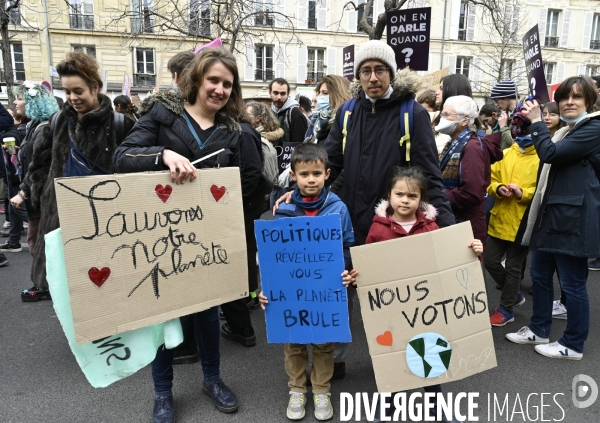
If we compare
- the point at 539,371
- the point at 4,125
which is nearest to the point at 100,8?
the point at 4,125

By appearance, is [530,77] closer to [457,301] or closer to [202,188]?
[457,301]

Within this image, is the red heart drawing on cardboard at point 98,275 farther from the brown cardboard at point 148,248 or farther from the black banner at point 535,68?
the black banner at point 535,68

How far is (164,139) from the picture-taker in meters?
2.19

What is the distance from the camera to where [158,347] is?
2.16 meters

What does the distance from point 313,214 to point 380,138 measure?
588 mm

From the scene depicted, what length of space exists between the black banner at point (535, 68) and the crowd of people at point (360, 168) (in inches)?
13.5

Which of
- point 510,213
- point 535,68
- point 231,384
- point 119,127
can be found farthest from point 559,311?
point 119,127

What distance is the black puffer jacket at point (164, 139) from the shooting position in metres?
2.07

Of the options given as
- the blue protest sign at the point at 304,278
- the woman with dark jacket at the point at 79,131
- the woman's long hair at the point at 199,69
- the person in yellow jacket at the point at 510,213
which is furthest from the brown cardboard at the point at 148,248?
the person in yellow jacket at the point at 510,213

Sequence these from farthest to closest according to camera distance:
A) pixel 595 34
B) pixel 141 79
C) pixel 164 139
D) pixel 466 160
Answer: pixel 595 34, pixel 141 79, pixel 466 160, pixel 164 139

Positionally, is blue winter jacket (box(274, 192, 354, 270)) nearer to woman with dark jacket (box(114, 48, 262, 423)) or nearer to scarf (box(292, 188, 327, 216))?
scarf (box(292, 188, 327, 216))

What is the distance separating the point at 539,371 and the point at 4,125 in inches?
249

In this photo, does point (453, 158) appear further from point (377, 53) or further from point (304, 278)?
point (304, 278)

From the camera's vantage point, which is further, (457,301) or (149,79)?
(149,79)
